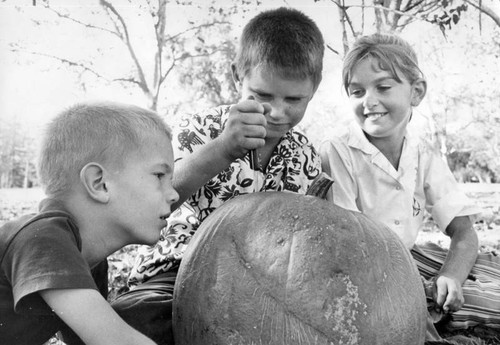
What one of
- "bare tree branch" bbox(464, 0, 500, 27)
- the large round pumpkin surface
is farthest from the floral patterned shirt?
"bare tree branch" bbox(464, 0, 500, 27)

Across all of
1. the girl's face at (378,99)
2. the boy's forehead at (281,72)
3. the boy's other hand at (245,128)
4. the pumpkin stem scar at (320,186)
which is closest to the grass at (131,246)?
the girl's face at (378,99)

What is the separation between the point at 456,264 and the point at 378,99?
0.90 metres

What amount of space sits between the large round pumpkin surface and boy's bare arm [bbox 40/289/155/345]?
10.8 inches

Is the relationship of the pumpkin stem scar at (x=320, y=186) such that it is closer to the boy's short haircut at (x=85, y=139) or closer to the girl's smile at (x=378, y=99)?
the boy's short haircut at (x=85, y=139)

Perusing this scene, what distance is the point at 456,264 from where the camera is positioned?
298 cm

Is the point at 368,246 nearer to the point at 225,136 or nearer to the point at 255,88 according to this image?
the point at 225,136

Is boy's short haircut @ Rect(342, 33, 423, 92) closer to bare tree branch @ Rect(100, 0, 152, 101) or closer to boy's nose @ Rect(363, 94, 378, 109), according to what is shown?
boy's nose @ Rect(363, 94, 378, 109)

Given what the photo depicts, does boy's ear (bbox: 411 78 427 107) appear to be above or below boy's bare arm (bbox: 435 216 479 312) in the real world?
above

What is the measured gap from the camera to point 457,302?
2744mm

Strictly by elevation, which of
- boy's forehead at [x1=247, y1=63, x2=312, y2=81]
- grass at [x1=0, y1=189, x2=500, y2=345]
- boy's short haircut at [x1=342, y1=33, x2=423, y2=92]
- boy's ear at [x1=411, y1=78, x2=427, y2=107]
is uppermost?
boy's short haircut at [x1=342, y1=33, x2=423, y2=92]

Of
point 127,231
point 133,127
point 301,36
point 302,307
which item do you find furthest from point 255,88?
point 302,307

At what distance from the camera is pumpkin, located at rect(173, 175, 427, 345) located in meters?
1.76

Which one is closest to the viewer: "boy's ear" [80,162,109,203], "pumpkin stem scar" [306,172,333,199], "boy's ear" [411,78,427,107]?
"boy's ear" [80,162,109,203]

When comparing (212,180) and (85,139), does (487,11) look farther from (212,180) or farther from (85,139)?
(85,139)
